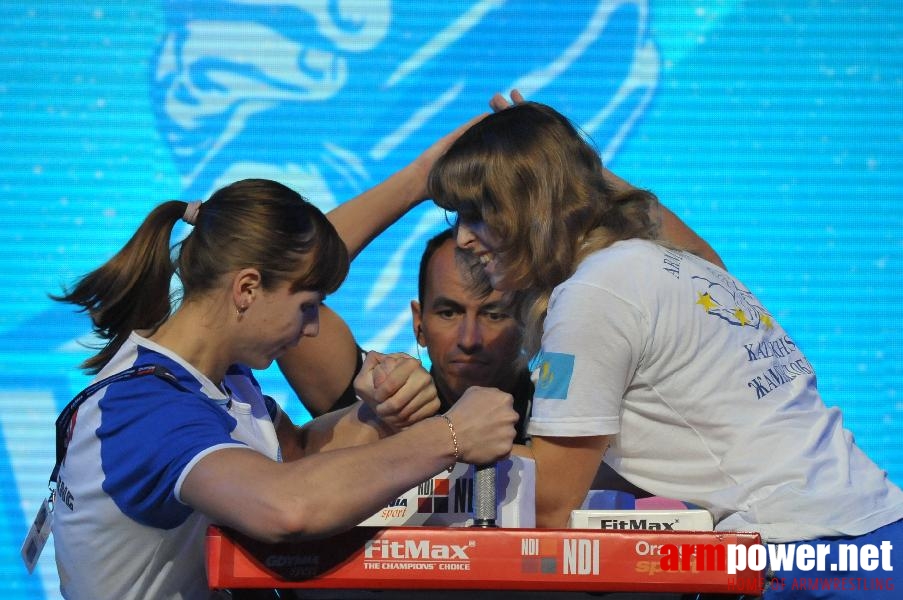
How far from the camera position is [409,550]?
125cm

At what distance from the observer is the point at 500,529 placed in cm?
125

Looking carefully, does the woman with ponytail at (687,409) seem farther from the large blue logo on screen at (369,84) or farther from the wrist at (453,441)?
the large blue logo on screen at (369,84)

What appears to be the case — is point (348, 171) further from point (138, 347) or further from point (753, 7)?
point (138, 347)

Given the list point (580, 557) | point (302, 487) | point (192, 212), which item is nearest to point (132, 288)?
point (192, 212)

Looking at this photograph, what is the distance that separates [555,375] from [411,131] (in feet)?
7.19

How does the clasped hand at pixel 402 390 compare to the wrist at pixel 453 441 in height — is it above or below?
above

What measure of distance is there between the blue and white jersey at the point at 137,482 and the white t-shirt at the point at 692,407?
455mm

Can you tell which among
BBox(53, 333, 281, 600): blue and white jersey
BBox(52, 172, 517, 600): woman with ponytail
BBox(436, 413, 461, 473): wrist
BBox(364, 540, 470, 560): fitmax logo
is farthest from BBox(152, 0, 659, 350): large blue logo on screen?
BBox(364, 540, 470, 560): fitmax logo

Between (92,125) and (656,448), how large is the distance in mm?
2595

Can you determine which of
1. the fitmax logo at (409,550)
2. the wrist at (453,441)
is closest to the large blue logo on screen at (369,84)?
the wrist at (453,441)

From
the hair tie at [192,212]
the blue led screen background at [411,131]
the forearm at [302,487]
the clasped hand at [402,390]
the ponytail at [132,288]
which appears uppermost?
the blue led screen background at [411,131]

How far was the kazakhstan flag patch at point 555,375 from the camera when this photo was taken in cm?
142

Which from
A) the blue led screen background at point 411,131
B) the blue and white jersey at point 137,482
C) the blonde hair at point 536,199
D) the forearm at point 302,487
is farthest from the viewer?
the blue led screen background at point 411,131

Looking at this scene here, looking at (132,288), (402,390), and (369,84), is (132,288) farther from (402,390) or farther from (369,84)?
(369,84)
